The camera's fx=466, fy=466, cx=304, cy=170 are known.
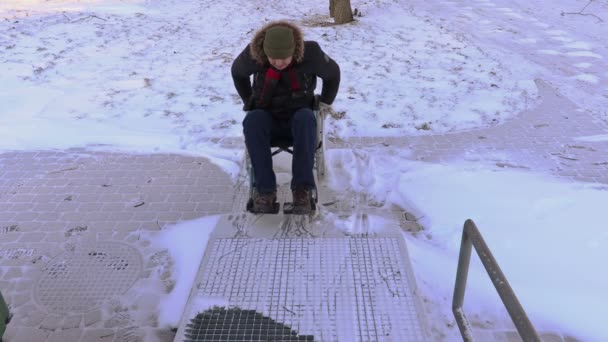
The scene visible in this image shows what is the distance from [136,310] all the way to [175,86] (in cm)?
349

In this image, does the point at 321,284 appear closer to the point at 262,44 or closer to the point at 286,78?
the point at 286,78

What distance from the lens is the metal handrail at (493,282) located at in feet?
5.12

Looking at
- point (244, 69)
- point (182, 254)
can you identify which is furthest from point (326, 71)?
point (182, 254)

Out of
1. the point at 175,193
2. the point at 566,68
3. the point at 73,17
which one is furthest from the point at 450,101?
the point at 73,17

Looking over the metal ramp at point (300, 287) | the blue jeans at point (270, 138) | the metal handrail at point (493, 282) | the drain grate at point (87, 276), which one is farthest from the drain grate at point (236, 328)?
the blue jeans at point (270, 138)

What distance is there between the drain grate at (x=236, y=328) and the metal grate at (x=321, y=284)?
0.12ft

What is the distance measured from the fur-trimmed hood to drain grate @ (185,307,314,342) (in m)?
1.47

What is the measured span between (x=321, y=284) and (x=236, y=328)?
1.63 ft

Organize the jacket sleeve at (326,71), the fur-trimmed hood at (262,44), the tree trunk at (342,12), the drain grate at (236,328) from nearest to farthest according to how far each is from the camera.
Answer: the drain grate at (236,328) < the fur-trimmed hood at (262,44) < the jacket sleeve at (326,71) < the tree trunk at (342,12)

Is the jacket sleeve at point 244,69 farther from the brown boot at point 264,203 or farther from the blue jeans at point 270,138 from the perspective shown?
the brown boot at point 264,203

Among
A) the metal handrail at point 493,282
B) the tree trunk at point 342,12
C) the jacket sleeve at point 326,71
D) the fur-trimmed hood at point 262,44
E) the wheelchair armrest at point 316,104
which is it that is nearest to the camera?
the metal handrail at point 493,282

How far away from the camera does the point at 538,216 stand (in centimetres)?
311

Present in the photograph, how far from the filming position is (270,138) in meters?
2.94

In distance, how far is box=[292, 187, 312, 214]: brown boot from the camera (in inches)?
114
